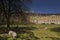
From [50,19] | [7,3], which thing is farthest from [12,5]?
[50,19]

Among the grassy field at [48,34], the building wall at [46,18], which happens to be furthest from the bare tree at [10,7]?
the building wall at [46,18]

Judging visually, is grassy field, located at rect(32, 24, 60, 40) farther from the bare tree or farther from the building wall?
the building wall

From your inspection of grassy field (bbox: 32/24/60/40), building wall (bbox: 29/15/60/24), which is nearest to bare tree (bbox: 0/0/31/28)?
grassy field (bbox: 32/24/60/40)

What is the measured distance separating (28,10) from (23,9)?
767 mm

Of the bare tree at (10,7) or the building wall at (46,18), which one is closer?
the bare tree at (10,7)

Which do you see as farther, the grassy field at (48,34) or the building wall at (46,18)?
the building wall at (46,18)

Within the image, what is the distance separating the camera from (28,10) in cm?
2817

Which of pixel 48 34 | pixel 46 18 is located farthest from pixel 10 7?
pixel 46 18

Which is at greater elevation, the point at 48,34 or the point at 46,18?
the point at 46,18

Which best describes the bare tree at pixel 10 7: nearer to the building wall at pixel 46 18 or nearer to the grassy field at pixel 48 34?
the grassy field at pixel 48 34

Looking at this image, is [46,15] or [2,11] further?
[46,15]

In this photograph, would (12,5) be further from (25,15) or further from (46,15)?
(46,15)

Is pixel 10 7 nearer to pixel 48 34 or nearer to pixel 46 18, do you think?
pixel 48 34

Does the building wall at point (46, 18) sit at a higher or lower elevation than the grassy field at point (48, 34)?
higher
